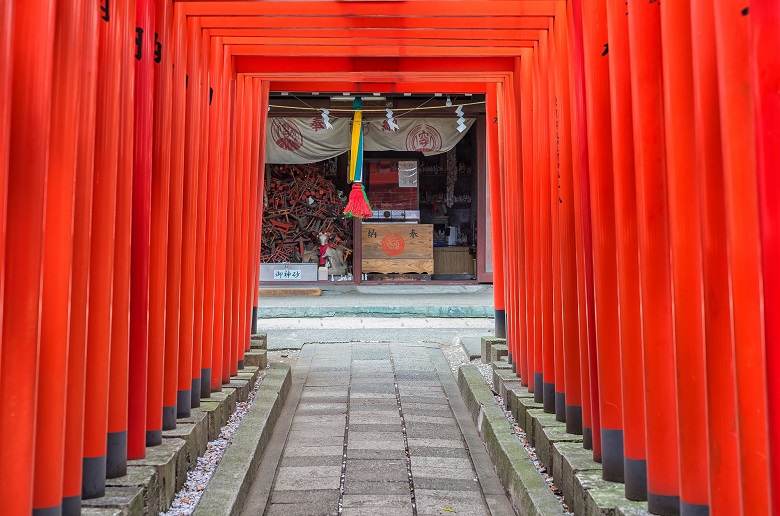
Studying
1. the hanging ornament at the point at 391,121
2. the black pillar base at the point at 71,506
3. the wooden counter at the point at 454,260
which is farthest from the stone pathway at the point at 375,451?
the wooden counter at the point at 454,260

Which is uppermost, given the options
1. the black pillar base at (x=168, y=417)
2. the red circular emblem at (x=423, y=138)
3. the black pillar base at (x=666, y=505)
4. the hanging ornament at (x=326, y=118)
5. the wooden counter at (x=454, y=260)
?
the hanging ornament at (x=326, y=118)

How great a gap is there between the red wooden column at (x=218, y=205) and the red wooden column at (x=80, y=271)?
2153 millimetres

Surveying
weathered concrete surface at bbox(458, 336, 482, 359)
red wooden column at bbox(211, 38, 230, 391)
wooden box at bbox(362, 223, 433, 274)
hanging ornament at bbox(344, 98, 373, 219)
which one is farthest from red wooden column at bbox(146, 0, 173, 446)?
wooden box at bbox(362, 223, 433, 274)

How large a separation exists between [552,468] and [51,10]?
268 cm

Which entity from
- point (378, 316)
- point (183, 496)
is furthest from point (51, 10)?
point (378, 316)

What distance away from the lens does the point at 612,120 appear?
2672 mm

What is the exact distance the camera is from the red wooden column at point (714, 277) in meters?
1.87

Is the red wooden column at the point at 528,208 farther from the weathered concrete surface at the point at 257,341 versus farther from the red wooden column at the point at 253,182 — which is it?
the weathered concrete surface at the point at 257,341

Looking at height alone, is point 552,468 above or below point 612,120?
below

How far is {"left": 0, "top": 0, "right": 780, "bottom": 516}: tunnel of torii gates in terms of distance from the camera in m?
1.71

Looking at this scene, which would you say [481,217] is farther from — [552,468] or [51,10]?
[51,10]

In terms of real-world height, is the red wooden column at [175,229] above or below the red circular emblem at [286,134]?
below

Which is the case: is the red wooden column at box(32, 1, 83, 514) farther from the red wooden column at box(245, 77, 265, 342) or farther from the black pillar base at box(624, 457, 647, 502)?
the red wooden column at box(245, 77, 265, 342)

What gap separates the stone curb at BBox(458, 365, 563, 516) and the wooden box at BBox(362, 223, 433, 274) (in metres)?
8.88
